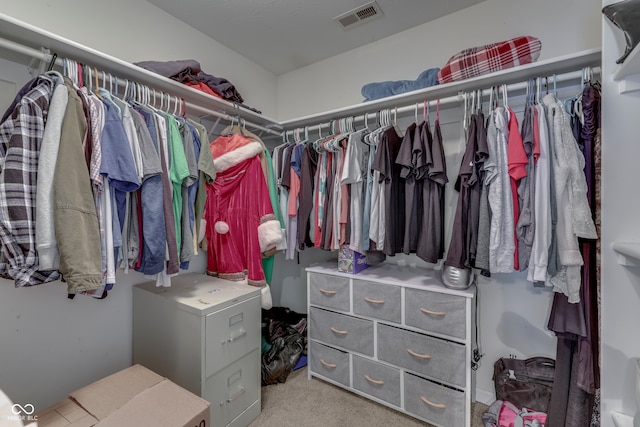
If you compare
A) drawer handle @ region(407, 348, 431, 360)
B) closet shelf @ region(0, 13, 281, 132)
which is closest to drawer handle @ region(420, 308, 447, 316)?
drawer handle @ region(407, 348, 431, 360)

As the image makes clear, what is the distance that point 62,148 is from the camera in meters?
0.98

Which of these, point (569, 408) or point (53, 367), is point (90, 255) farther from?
point (569, 408)

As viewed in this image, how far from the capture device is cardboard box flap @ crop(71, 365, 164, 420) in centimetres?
111

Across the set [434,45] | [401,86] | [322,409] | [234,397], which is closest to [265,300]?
[234,397]

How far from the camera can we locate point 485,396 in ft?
5.95

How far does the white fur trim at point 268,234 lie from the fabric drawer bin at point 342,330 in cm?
59

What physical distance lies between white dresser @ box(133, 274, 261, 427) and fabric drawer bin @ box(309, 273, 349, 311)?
458mm

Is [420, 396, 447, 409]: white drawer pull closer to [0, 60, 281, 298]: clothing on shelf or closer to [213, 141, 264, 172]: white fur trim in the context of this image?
[0, 60, 281, 298]: clothing on shelf

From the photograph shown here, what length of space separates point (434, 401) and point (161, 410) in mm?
1367

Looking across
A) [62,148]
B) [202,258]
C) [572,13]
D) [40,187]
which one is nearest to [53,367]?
[202,258]

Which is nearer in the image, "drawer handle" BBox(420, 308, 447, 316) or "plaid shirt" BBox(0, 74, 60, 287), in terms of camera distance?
"plaid shirt" BBox(0, 74, 60, 287)

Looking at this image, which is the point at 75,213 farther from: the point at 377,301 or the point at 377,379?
the point at 377,379

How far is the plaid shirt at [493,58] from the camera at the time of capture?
1.37 meters

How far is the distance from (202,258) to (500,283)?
203 cm
